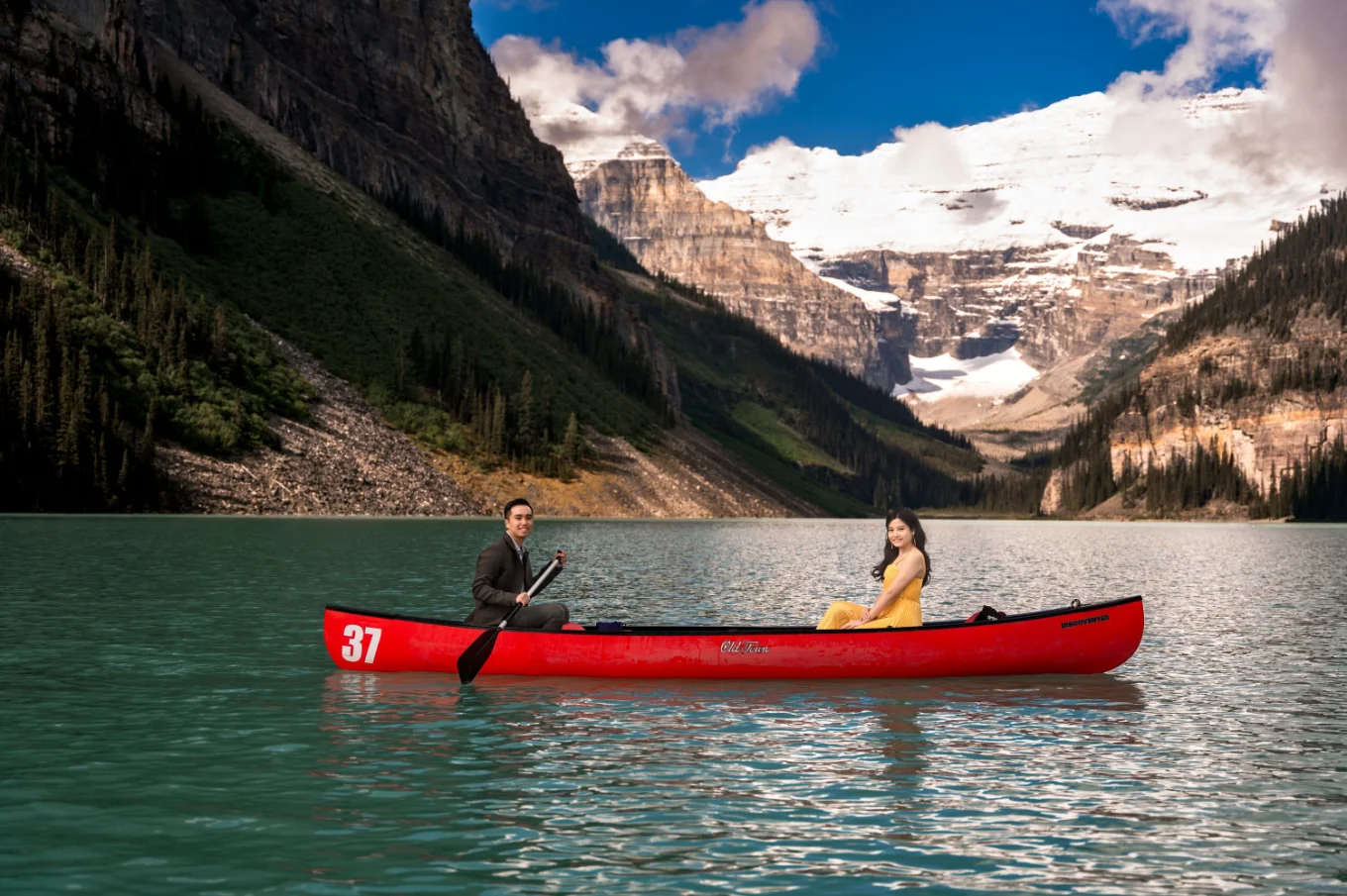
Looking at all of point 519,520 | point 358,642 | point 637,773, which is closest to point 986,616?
point 519,520

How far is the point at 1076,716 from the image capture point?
80.7ft

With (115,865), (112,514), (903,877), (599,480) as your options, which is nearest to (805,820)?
(903,877)

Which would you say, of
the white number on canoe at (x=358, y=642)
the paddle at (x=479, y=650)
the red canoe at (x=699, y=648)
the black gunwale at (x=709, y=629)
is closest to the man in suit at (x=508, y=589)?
the paddle at (x=479, y=650)

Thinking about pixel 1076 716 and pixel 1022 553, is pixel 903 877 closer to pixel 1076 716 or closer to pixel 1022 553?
pixel 1076 716

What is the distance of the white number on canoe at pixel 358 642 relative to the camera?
2792 cm

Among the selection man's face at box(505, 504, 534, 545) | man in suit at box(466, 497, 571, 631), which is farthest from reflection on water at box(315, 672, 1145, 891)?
man's face at box(505, 504, 534, 545)

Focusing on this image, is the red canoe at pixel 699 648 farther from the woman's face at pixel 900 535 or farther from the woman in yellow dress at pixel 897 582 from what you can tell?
the woman's face at pixel 900 535

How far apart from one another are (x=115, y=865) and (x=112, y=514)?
3725 inches

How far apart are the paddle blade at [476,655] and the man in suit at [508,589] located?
0.53 meters

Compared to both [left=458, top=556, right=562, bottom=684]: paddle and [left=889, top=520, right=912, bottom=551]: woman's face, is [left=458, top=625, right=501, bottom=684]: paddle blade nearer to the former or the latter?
[left=458, top=556, right=562, bottom=684]: paddle

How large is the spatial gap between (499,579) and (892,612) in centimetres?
883

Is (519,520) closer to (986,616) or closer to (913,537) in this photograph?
(913,537)

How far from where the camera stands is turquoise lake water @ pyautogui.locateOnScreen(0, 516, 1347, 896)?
14125 mm

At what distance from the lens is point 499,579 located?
27266 mm
